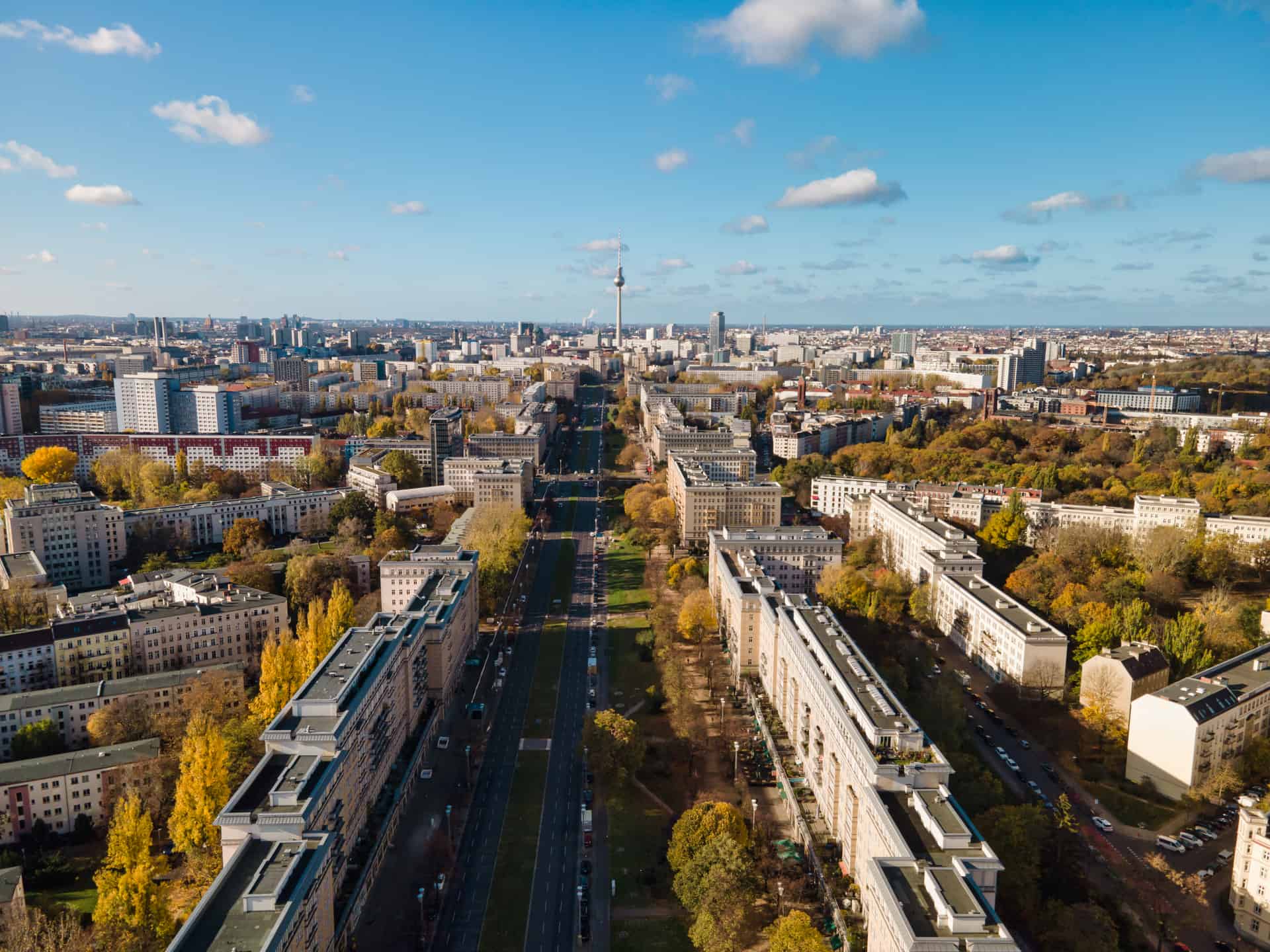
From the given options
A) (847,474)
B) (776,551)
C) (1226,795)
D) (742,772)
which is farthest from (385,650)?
(847,474)

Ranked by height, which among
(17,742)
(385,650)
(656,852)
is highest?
(385,650)

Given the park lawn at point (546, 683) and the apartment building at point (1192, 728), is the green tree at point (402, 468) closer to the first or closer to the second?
the park lawn at point (546, 683)

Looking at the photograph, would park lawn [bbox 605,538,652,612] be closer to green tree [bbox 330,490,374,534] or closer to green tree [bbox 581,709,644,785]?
green tree [bbox 330,490,374,534]

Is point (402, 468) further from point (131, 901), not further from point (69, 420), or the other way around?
point (131, 901)

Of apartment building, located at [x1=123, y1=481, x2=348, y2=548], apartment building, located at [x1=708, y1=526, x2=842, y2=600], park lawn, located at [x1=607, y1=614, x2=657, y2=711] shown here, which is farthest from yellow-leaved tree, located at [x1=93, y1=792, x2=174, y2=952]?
apartment building, located at [x1=123, y1=481, x2=348, y2=548]

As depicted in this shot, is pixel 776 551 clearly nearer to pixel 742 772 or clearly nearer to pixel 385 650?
pixel 742 772

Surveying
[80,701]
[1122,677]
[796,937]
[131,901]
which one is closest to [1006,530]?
[1122,677]
